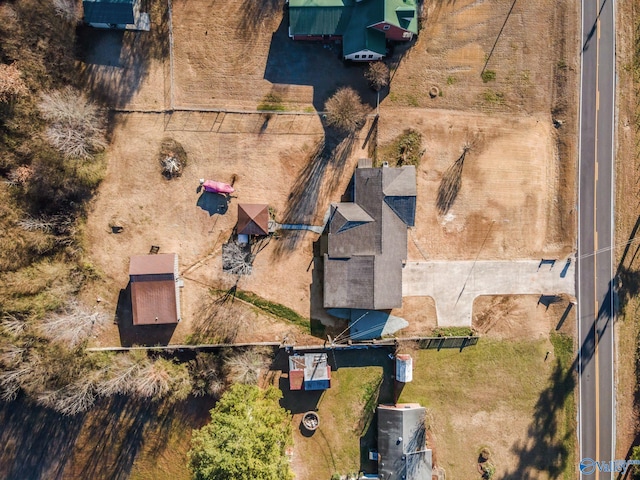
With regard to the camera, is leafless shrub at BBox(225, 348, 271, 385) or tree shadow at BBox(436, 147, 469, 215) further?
tree shadow at BBox(436, 147, 469, 215)

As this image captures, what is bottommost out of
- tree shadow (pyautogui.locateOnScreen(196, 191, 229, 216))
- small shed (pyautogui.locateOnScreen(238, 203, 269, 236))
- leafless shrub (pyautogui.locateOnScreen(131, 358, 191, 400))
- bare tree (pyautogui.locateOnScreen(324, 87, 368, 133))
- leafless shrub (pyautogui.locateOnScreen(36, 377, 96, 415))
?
leafless shrub (pyautogui.locateOnScreen(36, 377, 96, 415))

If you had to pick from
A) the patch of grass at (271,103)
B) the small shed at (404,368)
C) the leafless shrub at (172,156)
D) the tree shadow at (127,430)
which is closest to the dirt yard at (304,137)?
the patch of grass at (271,103)

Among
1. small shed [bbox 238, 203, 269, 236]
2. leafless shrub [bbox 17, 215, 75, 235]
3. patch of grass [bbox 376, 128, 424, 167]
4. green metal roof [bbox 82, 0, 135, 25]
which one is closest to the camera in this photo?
leafless shrub [bbox 17, 215, 75, 235]

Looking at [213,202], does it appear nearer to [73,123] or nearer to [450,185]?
[73,123]

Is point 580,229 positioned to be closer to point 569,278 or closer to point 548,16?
point 569,278

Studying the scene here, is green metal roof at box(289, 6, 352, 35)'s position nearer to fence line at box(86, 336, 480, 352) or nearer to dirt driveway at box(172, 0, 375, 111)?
dirt driveway at box(172, 0, 375, 111)

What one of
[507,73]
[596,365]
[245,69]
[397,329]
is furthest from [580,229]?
[245,69]

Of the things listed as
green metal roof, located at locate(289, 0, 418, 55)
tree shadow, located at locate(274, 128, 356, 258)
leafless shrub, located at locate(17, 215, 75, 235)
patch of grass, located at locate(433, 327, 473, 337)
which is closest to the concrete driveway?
patch of grass, located at locate(433, 327, 473, 337)
